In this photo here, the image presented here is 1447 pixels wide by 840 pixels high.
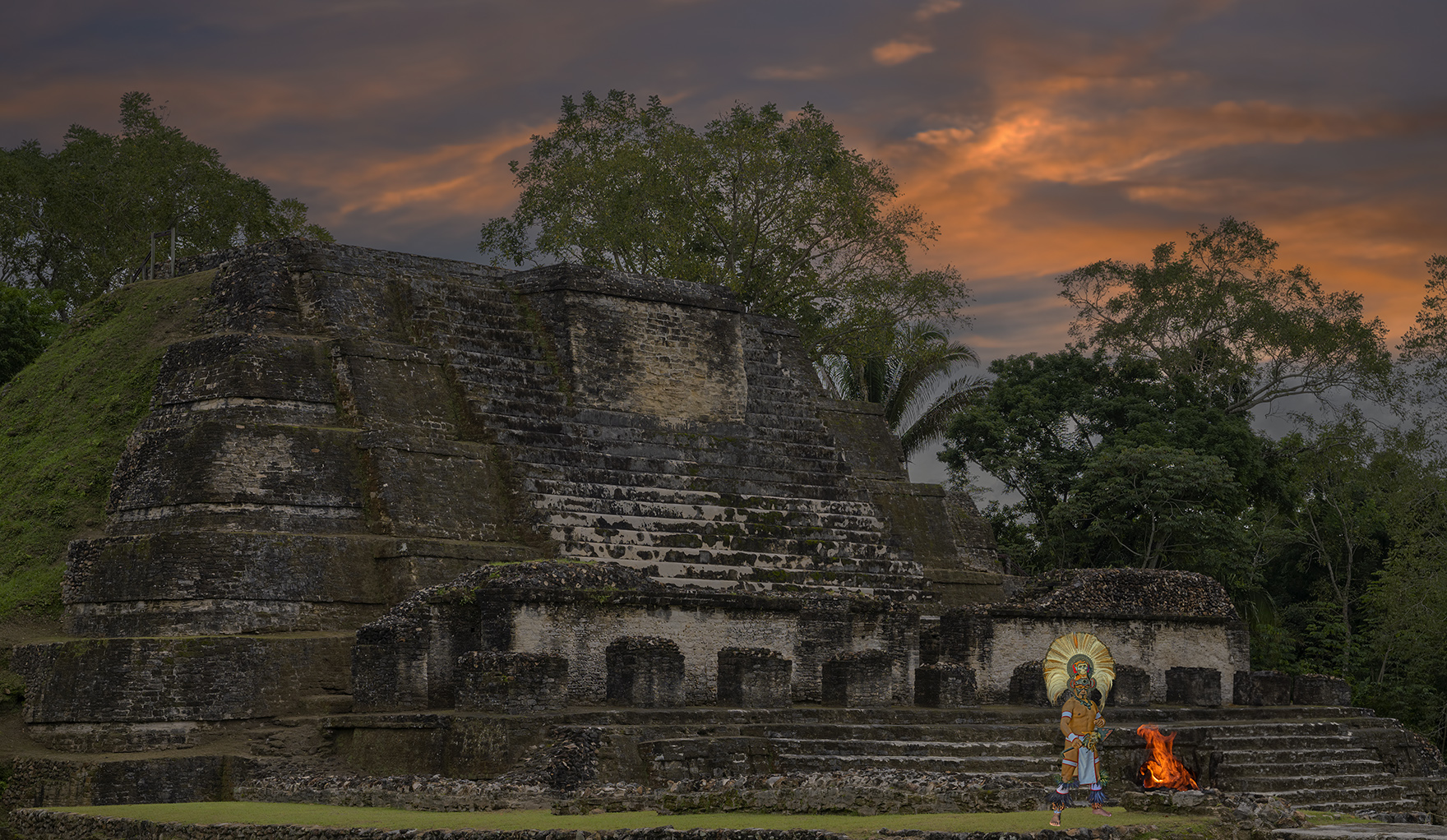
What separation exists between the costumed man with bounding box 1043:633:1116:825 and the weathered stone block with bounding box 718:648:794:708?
376cm

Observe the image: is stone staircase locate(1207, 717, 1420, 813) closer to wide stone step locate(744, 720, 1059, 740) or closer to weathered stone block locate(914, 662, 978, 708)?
wide stone step locate(744, 720, 1059, 740)

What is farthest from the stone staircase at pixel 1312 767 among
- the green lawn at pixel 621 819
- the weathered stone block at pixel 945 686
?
the green lawn at pixel 621 819

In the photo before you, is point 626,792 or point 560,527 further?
point 560,527

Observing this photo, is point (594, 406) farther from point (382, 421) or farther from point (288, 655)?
point (288, 655)

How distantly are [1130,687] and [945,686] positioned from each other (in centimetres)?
276

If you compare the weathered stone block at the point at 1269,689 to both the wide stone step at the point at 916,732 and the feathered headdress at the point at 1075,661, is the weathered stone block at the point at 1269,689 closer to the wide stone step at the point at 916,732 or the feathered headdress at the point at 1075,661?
the wide stone step at the point at 916,732

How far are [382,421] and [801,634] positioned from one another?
525cm

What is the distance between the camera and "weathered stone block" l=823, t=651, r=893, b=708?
618 inches

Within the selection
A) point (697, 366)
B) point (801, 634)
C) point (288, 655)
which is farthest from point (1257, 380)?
point (288, 655)

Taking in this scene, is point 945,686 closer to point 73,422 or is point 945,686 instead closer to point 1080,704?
point 1080,704

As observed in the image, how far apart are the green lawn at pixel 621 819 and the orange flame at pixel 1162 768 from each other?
228 cm

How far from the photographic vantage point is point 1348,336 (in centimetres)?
3055

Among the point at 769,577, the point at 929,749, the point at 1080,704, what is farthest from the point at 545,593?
the point at 1080,704

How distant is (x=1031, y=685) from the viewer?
1708 cm
